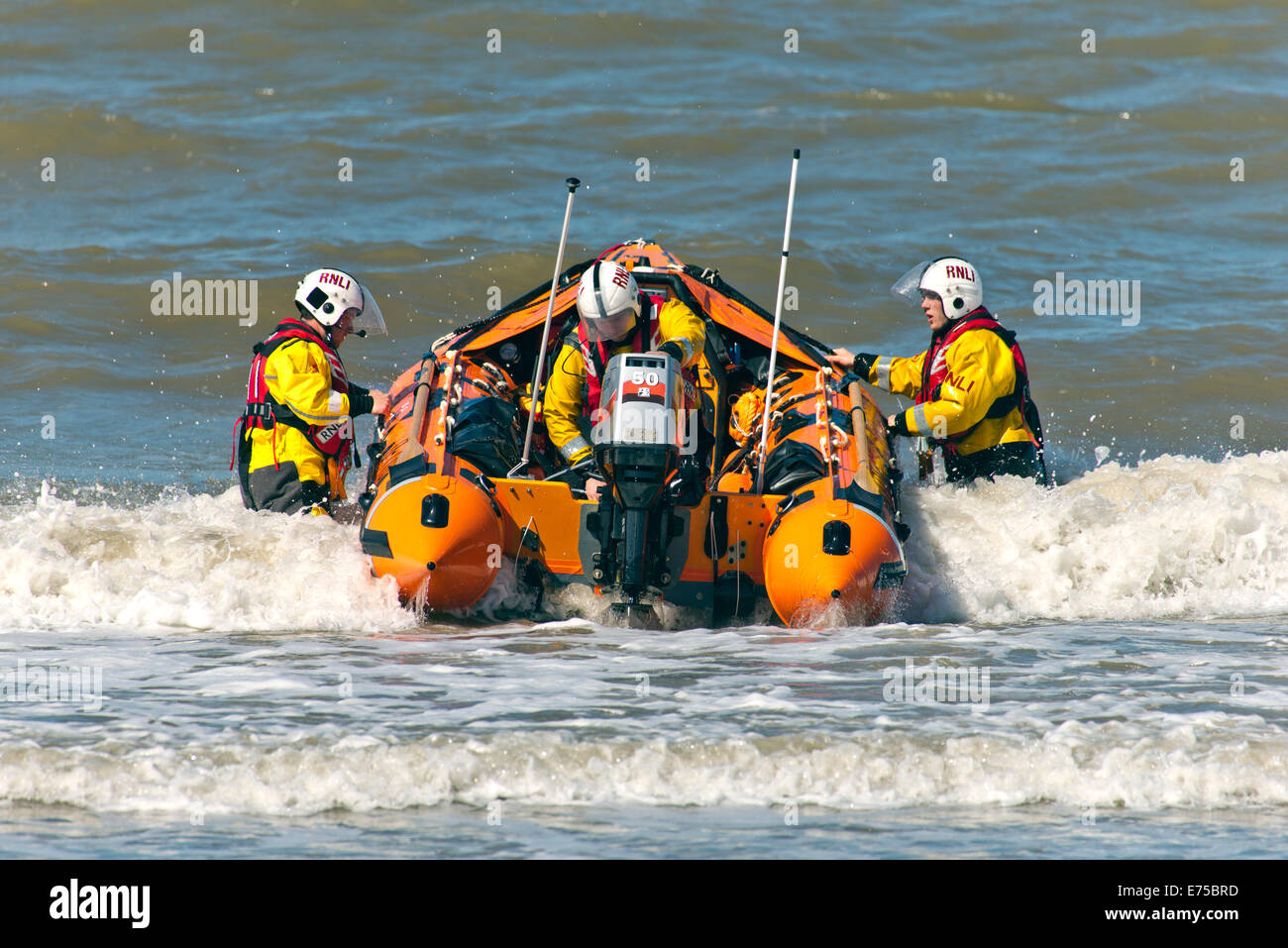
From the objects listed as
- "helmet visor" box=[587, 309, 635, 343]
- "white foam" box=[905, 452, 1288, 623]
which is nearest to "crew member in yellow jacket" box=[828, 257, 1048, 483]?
"white foam" box=[905, 452, 1288, 623]

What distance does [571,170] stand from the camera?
15.7m

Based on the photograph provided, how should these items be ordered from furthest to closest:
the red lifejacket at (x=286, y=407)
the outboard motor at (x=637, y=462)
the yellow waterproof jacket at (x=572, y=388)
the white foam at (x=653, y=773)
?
1. the red lifejacket at (x=286, y=407)
2. the yellow waterproof jacket at (x=572, y=388)
3. the outboard motor at (x=637, y=462)
4. the white foam at (x=653, y=773)

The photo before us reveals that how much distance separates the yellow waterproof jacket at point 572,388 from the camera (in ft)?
21.2

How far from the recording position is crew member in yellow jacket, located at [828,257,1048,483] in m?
A: 7.00

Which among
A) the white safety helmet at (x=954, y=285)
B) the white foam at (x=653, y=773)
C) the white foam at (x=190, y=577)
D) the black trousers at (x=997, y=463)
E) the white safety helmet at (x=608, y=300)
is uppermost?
the white safety helmet at (x=954, y=285)

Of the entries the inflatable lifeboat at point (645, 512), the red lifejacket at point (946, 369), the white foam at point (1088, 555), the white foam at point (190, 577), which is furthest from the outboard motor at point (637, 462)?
the red lifejacket at point (946, 369)

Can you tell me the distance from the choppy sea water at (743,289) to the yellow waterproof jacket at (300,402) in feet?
1.00

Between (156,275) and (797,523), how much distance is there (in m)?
8.74

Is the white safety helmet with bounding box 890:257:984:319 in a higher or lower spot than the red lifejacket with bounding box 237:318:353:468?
higher

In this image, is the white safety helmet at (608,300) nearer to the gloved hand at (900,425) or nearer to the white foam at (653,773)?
the gloved hand at (900,425)

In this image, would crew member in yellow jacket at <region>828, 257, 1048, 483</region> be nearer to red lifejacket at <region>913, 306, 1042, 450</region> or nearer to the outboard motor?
red lifejacket at <region>913, 306, 1042, 450</region>

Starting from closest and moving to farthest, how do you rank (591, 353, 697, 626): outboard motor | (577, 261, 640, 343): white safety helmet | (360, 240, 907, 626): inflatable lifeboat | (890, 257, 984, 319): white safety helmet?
(591, 353, 697, 626): outboard motor, (360, 240, 907, 626): inflatable lifeboat, (577, 261, 640, 343): white safety helmet, (890, 257, 984, 319): white safety helmet

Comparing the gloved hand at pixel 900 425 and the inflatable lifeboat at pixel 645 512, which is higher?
the gloved hand at pixel 900 425

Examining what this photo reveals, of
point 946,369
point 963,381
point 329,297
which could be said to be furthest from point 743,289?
point 329,297
